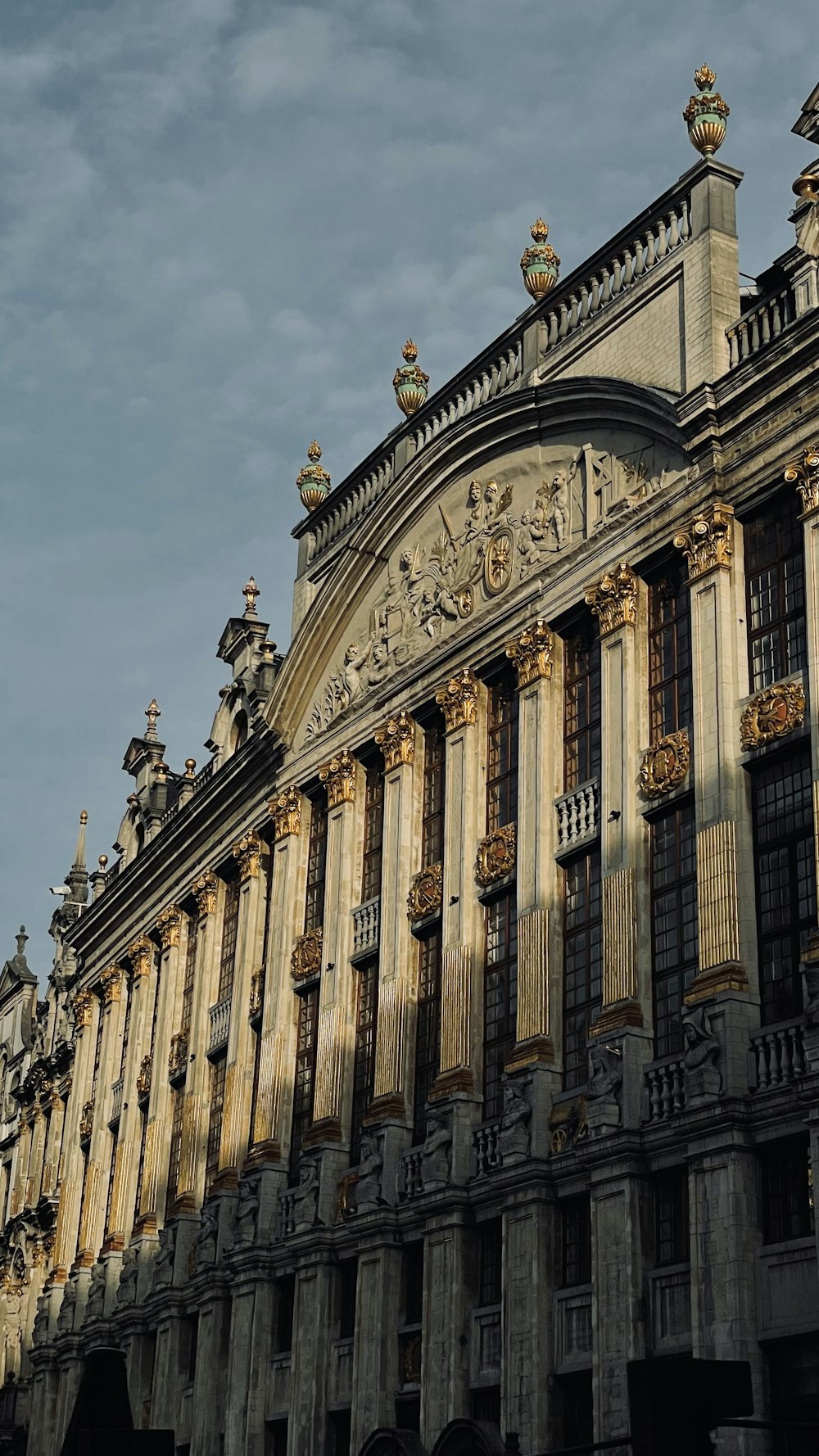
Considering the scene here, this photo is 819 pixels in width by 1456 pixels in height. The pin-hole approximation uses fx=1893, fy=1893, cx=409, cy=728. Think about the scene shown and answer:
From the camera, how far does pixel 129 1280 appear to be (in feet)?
138

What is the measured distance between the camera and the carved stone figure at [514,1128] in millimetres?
27469

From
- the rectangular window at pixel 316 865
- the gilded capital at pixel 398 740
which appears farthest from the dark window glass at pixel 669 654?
the rectangular window at pixel 316 865

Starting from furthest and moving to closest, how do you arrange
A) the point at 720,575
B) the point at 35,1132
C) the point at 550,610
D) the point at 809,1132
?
1. the point at 35,1132
2. the point at 550,610
3. the point at 720,575
4. the point at 809,1132

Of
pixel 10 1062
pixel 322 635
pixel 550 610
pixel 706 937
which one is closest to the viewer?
pixel 706 937

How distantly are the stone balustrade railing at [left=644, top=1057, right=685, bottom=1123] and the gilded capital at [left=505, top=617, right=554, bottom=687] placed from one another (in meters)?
7.62

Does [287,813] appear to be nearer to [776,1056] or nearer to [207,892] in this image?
[207,892]

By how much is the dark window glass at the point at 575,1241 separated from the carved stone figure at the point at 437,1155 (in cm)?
271

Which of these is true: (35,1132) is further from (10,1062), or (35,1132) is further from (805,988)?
(805,988)

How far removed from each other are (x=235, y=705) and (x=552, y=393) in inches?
609

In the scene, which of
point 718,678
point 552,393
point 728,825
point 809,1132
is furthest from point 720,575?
point 809,1132

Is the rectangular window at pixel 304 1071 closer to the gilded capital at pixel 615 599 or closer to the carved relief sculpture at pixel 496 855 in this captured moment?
the carved relief sculpture at pixel 496 855

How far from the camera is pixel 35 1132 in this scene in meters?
56.1

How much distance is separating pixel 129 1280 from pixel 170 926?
8.18 metres

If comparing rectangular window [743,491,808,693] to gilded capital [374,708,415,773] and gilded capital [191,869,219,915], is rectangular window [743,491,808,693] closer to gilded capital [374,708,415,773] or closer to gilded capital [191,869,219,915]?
gilded capital [374,708,415,773]
